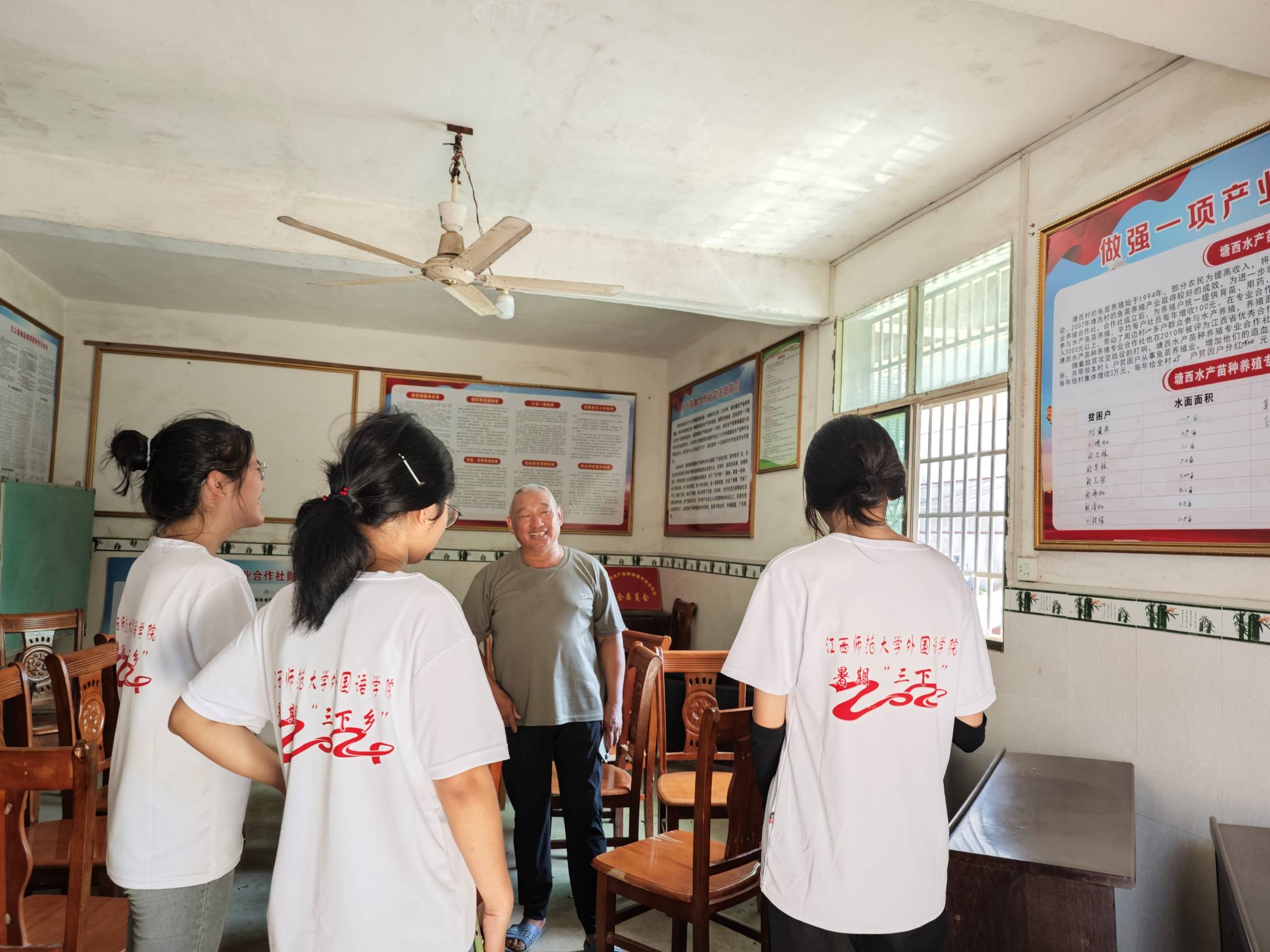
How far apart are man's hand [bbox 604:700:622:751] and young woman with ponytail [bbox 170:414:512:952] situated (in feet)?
6.76

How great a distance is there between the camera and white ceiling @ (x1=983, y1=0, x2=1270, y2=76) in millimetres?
1958

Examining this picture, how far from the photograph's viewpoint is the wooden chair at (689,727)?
307 centimetres

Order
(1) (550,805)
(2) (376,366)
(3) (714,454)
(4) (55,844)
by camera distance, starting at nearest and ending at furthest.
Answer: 1. (4) (55,844)
2. (1) (550,805)
3. (3) (714,454)
4. (2) (376,366)

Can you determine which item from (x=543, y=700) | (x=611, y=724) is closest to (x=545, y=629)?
(x=543, y=700)

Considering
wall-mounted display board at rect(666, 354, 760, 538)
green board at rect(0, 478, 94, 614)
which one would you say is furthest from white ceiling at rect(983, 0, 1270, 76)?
green board at rect(0, 478, 94, 614)

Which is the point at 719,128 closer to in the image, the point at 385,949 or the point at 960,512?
the point at 960,512

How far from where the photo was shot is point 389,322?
21.0ft

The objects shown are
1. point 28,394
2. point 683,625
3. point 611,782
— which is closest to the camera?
point 611,782

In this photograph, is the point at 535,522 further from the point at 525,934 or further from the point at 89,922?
the point at 89,922

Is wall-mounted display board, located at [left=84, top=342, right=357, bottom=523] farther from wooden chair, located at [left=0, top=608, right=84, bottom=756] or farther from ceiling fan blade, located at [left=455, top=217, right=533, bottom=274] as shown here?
ceiling fan blade, located at [left=455, top=217, right=533, bottom=274]

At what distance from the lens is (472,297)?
12.1ft

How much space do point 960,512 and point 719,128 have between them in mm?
1925

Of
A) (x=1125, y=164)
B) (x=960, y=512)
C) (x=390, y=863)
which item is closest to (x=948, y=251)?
(x=1125, y=164)

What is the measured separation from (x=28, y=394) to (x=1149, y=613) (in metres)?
6.34
